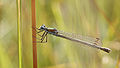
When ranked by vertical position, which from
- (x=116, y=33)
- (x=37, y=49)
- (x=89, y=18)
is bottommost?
(x=37, y=49)

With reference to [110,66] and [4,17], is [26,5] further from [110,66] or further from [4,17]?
[110,66]

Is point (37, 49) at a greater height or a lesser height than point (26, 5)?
lesser

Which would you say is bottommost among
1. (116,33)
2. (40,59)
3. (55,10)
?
(40,59)

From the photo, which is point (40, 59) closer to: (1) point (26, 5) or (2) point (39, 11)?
(2) point (39, 11)

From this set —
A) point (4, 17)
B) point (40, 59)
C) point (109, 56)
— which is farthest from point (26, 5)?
point (109, 56)

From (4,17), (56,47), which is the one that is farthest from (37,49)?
(4,17)

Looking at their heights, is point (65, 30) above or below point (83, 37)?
above
